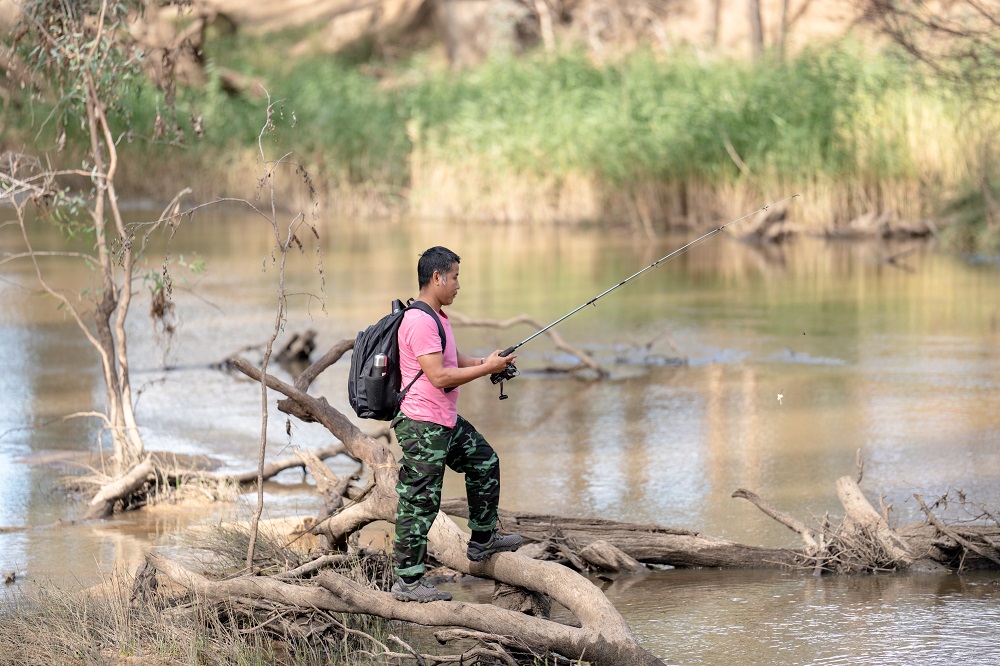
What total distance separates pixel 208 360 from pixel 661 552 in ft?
23.5

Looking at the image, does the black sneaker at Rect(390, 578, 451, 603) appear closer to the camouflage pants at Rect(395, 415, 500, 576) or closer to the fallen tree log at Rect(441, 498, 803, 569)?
the camouflage pants at Rect(395, 415, 500, 576)

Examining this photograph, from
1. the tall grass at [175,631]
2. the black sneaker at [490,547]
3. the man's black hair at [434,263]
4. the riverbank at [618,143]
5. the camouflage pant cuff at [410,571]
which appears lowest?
the tall grass at [175,631]

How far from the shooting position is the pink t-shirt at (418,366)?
529 cm

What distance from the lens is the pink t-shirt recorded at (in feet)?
17.4

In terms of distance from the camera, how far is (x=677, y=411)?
10531mm

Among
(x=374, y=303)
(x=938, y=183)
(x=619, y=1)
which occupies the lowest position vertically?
(x=374, y=303)

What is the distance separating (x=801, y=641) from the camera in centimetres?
572

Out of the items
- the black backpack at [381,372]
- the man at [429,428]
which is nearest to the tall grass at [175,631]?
the man at [429,428]

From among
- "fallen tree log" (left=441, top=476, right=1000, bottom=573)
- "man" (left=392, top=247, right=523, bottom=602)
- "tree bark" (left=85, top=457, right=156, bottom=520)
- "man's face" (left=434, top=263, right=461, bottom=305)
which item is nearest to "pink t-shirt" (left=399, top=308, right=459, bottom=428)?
"man" (left=392, top=247, right=523, bottom=602)

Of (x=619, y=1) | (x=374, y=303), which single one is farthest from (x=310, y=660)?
(x=619, y=1)

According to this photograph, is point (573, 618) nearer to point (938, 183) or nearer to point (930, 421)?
point (930, 421)

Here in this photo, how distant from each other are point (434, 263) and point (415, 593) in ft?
4.09

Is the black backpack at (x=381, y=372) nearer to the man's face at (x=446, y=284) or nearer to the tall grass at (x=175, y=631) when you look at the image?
the man's face at (x=446, y=284)

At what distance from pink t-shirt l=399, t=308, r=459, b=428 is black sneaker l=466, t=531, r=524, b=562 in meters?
0.52
